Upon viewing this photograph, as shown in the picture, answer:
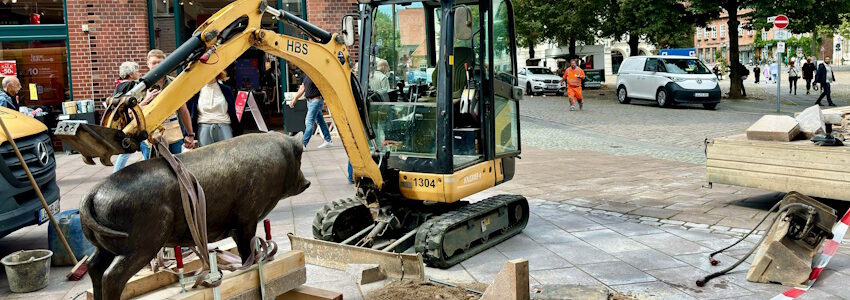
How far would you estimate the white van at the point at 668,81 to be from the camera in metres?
24.2

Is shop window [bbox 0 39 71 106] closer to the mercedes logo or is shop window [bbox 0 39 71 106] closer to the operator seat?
the mercedes logo

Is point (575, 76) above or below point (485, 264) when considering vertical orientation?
above

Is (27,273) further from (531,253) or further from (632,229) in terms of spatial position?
(632,229)

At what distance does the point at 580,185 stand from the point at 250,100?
4.83 metres

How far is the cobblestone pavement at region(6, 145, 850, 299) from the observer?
230 inches

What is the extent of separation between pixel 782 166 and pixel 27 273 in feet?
24.0

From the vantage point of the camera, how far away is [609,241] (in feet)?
23.7

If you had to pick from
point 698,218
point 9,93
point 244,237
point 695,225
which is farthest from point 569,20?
point 244,237

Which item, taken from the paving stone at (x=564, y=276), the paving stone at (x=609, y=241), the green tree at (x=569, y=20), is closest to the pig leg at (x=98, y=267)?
the paving stone at (x=564, y=276)

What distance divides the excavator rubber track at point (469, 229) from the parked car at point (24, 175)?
3398 mm

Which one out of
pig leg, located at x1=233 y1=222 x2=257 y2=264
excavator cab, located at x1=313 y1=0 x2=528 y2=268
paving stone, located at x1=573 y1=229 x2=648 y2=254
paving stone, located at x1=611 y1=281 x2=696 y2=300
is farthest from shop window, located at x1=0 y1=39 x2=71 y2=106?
paving stone, located at x1=611 y1=281 x2=696 y2=300

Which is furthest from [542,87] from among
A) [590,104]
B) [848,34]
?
[848,34]

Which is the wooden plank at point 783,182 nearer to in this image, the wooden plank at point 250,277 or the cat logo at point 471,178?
the cat logo at point 471,178

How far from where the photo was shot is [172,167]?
4.07 meters
